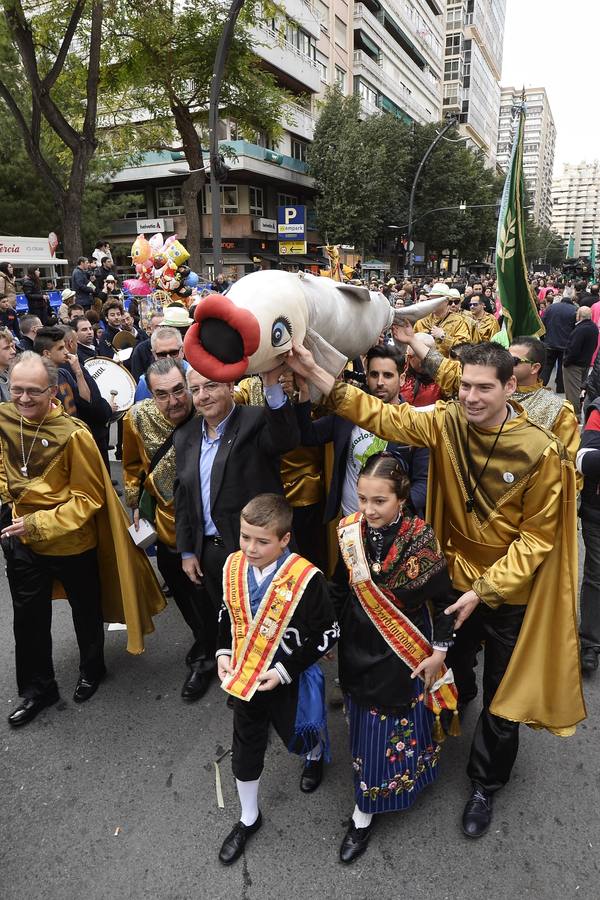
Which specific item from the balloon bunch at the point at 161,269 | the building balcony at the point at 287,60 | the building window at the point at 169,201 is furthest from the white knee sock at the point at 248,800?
the building window at the point at 169,201

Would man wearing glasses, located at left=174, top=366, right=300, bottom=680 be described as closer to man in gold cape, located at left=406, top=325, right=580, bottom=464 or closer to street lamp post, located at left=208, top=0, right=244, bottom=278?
man in gold cape, located at left=406, top=325, right=580, bottom=464

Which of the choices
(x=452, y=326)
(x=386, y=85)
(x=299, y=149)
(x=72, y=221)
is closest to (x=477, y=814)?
(x=452, y=326)

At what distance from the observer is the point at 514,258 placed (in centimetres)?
397

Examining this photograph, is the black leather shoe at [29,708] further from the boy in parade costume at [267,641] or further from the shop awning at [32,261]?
the shop awning at [32,261]

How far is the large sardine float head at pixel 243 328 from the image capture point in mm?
1816

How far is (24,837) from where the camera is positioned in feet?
8.54

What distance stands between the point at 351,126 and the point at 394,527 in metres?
31.7

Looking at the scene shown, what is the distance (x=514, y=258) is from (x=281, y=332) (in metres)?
2.63

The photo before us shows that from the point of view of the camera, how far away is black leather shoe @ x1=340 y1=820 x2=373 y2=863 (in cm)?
245

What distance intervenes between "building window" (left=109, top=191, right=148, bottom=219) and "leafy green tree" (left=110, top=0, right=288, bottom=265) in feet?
37.1

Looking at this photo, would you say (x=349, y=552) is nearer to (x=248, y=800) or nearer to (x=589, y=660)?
(x=248, y=800)

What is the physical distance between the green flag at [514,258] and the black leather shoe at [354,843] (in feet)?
10.2

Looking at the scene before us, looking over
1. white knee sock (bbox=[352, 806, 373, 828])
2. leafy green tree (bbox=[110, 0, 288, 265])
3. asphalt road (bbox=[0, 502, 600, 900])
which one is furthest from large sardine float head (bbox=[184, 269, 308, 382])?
leafy green tree (bbox=[110, 0, 288, 265])

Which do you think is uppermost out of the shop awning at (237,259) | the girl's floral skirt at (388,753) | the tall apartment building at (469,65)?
the tall apartment building at (469,65)
